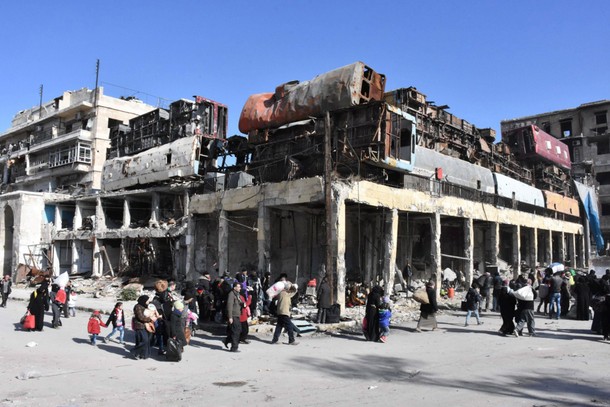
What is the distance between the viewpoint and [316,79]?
19.3m

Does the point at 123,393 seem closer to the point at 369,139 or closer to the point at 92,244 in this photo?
the point at 369,139

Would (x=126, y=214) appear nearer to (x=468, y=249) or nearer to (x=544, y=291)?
(x=468, y=249)

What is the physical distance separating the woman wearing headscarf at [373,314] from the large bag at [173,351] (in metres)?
4.46

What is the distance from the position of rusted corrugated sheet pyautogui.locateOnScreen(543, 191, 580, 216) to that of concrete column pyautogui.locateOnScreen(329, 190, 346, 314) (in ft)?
81.1

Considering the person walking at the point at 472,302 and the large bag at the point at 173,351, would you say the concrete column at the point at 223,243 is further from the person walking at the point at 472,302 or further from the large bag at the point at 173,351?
the large bag at the point at 173,351

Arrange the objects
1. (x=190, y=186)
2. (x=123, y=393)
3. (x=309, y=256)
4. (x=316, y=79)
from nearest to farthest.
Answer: (x=123, y=393) → (x=316, y=79) → (x=309, y=256) → (x=190, y=186)

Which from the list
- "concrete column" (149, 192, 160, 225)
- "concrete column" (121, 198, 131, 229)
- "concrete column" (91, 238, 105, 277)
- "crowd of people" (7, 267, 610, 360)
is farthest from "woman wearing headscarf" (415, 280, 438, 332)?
"concrete column" (91, 238, 105, 277)

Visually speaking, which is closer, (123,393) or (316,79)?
(123,393)

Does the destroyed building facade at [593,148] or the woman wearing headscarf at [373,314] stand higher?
the destroyed building facade at [593,148]

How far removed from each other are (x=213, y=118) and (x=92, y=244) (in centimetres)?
1292

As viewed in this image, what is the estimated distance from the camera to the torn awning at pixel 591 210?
136ft

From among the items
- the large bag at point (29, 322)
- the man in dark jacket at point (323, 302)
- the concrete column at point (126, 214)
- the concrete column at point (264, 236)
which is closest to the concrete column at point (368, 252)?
the concrete column at point (264, 236)

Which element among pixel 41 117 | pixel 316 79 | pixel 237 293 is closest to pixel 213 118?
pixel 316 79

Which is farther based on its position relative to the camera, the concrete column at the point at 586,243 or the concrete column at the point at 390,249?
the concrete column at the point at 586,243
